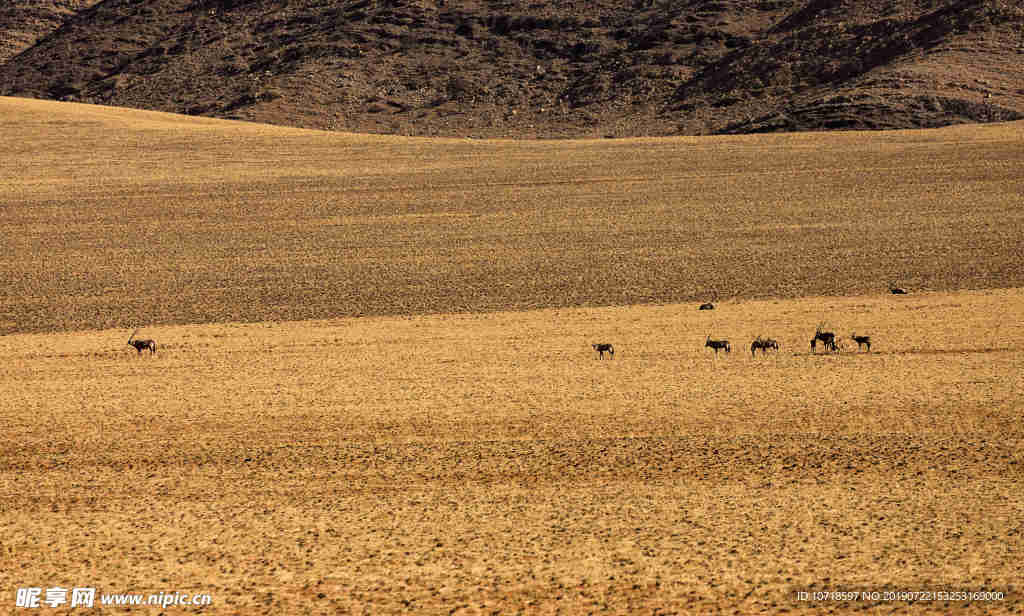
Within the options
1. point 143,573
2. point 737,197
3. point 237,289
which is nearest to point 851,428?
point 143,573

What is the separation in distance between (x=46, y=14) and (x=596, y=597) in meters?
129

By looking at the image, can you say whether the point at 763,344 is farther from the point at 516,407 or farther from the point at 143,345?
the point at 143,345

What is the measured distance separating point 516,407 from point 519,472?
A: 275 centimetres

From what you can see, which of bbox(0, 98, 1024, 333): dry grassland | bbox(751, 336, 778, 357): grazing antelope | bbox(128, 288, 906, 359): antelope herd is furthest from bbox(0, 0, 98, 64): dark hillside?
bbox(751, 336, 778, 357): grazing antelope

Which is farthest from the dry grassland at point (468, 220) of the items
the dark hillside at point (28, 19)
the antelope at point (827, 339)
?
the dark hillside at point (28, 19)

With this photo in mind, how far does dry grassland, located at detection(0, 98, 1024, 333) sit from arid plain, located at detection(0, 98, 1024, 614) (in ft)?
0.68

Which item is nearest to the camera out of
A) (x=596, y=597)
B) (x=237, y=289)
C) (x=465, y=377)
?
(x=596, y=597)

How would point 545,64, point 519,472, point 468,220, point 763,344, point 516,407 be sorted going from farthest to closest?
point 545,64, point 468,220, point 763,344, point 516,407, point 519,472

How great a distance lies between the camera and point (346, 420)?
1423 cm

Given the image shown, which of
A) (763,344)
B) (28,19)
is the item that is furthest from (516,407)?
(28,19)

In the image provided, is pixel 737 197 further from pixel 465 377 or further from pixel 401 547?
pixel 401 547

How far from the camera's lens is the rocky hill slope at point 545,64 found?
68375 mm

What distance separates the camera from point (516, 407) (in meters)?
14.7

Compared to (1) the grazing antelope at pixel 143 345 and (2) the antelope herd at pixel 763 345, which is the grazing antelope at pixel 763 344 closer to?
(2) the antelope herd at pixel 763 345
